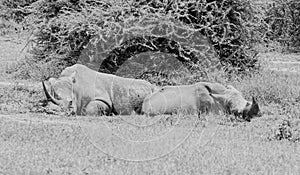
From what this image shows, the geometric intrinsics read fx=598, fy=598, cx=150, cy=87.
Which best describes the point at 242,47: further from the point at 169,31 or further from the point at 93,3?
the point at 93,3

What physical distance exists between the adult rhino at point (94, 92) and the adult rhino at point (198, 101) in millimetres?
396

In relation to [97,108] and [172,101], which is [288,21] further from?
[97,108]

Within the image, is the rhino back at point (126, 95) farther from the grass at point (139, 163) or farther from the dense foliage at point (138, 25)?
the dense foliage at point (138, 25)

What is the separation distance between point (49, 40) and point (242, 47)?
188 inches

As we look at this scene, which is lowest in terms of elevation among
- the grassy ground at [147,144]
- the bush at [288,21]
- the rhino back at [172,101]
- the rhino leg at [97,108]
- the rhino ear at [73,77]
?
the bush at [288,21]

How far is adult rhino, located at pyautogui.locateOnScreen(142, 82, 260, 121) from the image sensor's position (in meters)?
9.73

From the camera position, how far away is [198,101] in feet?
32.4

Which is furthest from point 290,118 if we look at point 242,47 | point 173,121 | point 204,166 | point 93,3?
point 93,3

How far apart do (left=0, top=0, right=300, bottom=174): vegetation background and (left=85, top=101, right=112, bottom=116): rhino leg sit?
25.6 inches

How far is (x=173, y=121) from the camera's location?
9102 millimetres

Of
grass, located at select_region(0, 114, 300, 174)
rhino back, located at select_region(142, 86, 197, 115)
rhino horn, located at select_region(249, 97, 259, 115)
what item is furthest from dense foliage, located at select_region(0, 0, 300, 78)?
grass, located at select_region(0, 114, 300, 174)

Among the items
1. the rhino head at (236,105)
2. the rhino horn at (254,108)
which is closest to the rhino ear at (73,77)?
the rhino head at (236,105)

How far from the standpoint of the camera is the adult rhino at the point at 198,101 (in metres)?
9.73

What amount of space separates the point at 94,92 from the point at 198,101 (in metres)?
1.80
